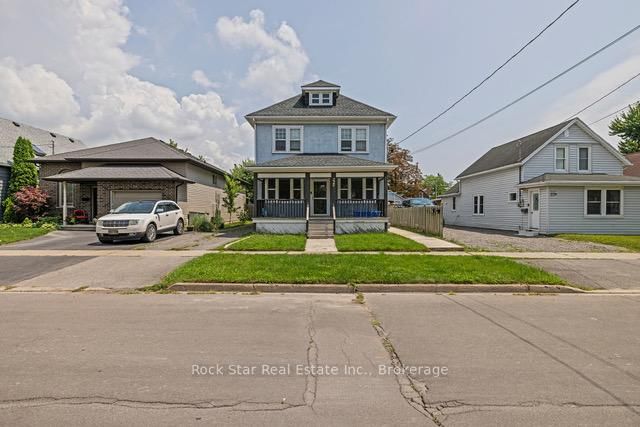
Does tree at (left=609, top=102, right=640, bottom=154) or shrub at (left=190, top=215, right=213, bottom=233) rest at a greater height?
tree at (left=609, top=102, right=640, bottom=154)

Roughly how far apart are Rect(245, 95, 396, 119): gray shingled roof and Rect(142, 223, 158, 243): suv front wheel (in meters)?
8.59

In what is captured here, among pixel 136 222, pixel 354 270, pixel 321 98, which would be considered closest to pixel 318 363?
pixel 354 270

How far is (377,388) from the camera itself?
3537 millimetres

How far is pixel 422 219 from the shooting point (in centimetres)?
1938

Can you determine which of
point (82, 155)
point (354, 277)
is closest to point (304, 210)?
point (354, 277)

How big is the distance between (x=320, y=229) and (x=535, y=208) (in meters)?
12.7

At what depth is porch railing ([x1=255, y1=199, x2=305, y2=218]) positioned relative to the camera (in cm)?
1880

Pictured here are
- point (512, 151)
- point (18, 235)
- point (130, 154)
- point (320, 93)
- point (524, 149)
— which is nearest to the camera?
Answer: point (18, 235)

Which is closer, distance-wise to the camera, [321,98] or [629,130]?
[321,98]

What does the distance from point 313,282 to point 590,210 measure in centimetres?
1914

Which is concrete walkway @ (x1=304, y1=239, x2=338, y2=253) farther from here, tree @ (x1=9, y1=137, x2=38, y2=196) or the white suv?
tree @ (x1=9, y1=137, x2=38, y2=196)

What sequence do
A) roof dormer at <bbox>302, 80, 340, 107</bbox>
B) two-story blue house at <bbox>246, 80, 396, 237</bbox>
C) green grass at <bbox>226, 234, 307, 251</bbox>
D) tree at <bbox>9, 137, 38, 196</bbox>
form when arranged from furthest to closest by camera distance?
tree at <bbox>9, 137, 38, 196</bbox>
roof dormer at <bbox>302, 80, 340, 107</bbox>
two-story blue house at <bbox>246, 80, 396, 237</bbox>
green grass at <bbox>226, 234, 307, 251</bbox>

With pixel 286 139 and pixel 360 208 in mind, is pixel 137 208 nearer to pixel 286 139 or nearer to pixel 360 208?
pixel 286 139

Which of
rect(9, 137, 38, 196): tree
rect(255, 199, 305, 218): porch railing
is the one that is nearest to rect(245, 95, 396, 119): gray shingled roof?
rect(255, 199, 305, 218): porch railing
